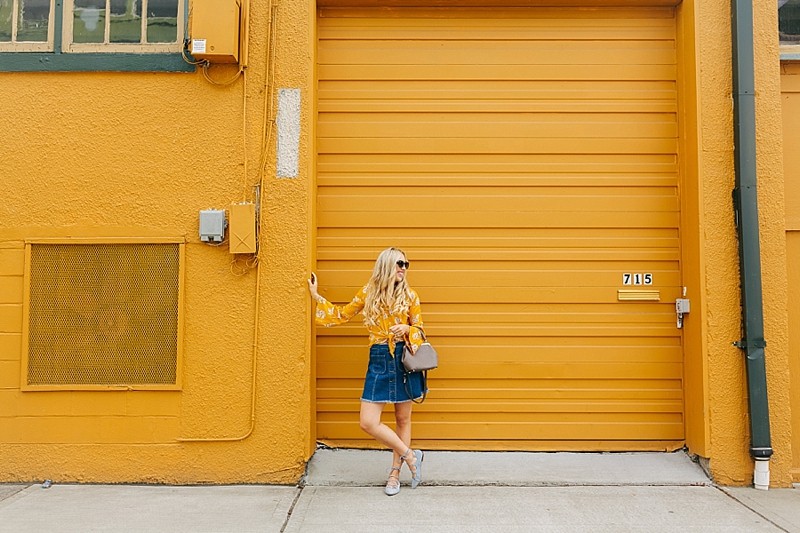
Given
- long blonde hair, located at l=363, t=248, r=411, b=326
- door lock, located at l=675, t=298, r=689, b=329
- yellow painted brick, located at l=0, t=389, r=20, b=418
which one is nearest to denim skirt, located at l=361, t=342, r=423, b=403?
long blonde hair, located at l=363, t=248, r=411, b=326

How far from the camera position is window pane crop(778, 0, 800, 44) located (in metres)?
5.34

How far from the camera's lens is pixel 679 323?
530cm

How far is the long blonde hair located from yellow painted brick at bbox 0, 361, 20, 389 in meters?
2.62

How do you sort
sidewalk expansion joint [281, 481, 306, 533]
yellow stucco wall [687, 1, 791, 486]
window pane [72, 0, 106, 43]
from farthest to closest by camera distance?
window pane [72, 0, 106, 43] → yellow stucco wall [687, 1, 791, 486] → sidewalk expansion joint [281, 481, 306, 533]

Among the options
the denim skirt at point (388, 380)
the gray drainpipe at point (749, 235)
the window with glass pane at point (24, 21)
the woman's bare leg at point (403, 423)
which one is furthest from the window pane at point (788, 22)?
the window with glass pane at point (24, 21)

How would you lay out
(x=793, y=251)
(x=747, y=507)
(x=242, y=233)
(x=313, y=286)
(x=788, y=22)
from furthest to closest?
(x=788, y=22)
(x=793, y=251)
(x=313, y=286)
(x=242, y=233)
(x=747, y=507)

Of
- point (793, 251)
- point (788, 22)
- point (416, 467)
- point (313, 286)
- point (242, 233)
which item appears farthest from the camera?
point (788, 22)

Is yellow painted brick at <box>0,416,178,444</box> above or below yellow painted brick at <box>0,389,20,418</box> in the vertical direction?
below

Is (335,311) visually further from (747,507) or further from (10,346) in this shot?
(747,507)

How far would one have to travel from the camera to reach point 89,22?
17.1ft

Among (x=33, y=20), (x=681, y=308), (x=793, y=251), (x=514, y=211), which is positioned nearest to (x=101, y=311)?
(x=33, y=20)

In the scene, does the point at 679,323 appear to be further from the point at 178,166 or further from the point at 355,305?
the point at 178,166

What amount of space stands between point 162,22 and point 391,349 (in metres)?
3.05

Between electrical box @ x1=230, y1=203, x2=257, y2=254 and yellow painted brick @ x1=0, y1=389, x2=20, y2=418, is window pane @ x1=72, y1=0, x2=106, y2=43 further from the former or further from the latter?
yellow painted brick @ x1=0, y1=389, x2=20, y2=418
